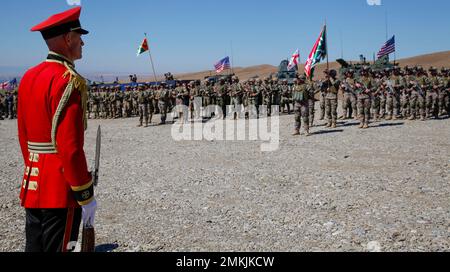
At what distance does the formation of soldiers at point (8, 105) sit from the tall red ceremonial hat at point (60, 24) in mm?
24640

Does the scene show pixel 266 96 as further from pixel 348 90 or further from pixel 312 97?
pixel 312 97

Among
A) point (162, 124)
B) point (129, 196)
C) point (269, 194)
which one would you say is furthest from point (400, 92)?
point (129, 196)

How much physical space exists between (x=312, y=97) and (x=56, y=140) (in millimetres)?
11674

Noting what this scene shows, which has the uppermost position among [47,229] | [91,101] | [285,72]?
[285,72]

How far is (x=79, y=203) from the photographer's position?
2480 mm

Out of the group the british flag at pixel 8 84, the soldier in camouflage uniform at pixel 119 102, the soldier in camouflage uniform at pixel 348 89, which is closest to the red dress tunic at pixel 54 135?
the soldier in camouflage uniform at pixel 348 89

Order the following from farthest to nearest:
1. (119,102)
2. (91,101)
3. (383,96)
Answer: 1. (91,101)
2. (119,102)
3. (383,96)

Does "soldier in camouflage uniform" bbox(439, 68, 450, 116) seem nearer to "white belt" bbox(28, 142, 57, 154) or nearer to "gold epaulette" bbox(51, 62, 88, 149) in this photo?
"gold epaulette" bbox(51, 62, 88, 149)

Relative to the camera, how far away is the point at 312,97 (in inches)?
524

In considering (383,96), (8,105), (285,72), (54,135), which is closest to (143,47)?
(8,105)

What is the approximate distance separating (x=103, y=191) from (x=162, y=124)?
10859 mm
